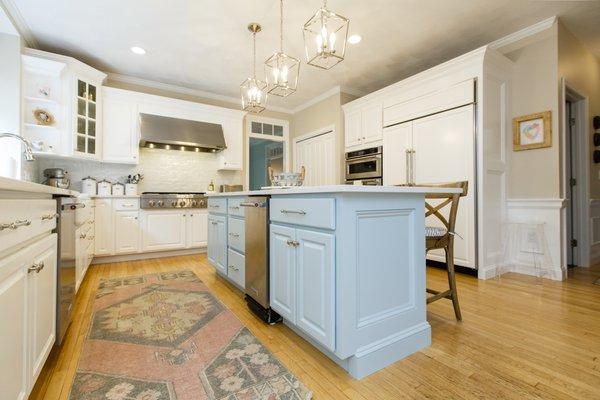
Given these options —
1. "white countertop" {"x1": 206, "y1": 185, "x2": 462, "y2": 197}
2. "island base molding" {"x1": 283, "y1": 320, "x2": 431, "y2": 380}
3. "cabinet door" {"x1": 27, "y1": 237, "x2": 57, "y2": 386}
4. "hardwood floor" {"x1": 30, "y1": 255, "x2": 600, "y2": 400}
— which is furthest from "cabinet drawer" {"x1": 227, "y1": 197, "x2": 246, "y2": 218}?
"cabinet door" {"x1": 27, "y1": 237, "x2": 57, "y2": 386}

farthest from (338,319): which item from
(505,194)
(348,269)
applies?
(505,194)

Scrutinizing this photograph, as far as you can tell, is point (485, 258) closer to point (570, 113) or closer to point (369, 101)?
point (570, 113)

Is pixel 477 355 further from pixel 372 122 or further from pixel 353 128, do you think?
pixel 353 128

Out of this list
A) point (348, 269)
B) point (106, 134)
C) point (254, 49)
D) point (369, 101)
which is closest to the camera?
point (348, 269)

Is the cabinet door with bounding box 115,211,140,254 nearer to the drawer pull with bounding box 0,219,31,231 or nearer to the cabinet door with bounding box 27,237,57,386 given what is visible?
the cabinet door with bounding box 27,237,57,386

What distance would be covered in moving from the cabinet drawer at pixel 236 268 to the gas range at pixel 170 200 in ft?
6.38

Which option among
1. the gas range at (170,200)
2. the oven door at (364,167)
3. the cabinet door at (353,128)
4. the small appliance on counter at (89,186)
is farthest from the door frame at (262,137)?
the small appliance on counter at (89,186)

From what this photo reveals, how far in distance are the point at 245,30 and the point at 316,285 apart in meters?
2.98

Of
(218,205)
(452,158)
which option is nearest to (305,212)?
(218,205)

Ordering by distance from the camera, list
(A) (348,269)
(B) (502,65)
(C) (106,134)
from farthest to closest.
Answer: (C) (106,134)
(B) (502,65)
(A) (348,269)

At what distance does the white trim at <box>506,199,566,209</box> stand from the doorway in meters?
0.83

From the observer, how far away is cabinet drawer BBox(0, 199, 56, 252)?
2.77 ft

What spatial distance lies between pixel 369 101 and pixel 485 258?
2.60 meters

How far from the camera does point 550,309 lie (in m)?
2.09
